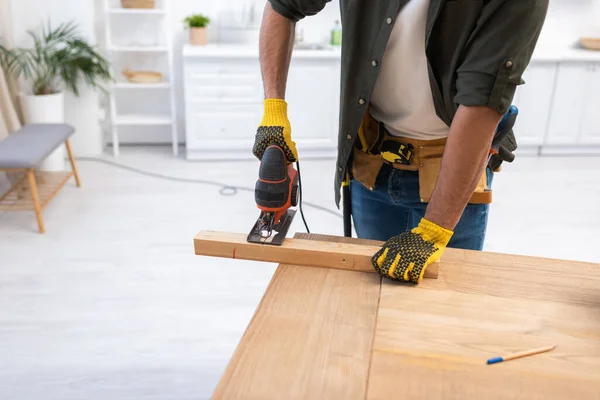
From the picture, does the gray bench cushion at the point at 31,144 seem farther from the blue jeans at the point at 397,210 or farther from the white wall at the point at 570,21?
the white wall at the point at 570,21

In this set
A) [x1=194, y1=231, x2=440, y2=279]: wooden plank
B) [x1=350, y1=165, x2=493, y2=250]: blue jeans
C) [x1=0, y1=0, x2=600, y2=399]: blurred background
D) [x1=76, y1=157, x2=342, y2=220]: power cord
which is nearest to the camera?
[x1=194, y1=231, x2=440, y2=279]: wooden plank

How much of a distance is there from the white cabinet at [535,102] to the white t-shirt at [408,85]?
3220 millimetres

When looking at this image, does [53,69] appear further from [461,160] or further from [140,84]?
[461,160]

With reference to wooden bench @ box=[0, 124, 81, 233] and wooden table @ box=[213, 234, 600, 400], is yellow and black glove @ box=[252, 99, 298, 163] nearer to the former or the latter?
wooden table @ box=[213, 234, 600, 400]

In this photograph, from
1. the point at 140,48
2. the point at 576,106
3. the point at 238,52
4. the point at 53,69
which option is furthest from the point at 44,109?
the point at 576,106

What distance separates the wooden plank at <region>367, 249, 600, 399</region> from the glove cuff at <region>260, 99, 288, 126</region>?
0.47 m

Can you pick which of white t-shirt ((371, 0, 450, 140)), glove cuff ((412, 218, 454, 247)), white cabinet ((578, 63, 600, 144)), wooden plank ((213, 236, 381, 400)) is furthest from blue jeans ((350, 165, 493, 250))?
white cabinet ((578, 63, 600, 144))

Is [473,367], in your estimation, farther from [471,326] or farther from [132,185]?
[132,185]

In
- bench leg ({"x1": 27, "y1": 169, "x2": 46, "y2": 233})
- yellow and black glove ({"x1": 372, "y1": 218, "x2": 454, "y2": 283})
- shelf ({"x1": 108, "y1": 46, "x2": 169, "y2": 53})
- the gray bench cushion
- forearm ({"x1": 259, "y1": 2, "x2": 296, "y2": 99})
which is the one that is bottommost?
bench leg ({"x1": 27, "y1": 169, "x2": 46, "y2": 233})

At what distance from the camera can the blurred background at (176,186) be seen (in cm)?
226

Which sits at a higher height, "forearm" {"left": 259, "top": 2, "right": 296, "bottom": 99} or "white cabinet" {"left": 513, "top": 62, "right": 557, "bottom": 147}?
"forearm" {"left": 259, "top": 2, "right": 296, "bottom": 99}

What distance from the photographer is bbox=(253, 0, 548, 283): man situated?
1.13 metres

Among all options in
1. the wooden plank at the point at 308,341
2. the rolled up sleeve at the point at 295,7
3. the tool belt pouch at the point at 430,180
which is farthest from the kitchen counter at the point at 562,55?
the wooden plank at the point at 308,341

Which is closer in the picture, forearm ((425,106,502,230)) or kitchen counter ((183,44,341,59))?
forearm ((425,106,502,230))
